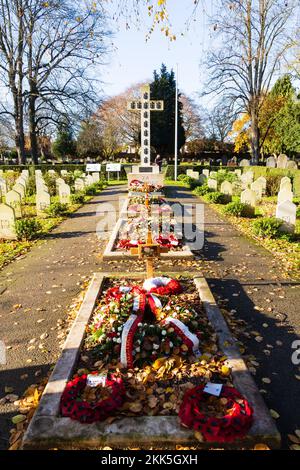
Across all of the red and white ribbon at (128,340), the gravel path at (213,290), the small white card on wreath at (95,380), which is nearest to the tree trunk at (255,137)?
the gravel path at (213,290)

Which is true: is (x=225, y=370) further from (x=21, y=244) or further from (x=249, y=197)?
(x=249, y=197)

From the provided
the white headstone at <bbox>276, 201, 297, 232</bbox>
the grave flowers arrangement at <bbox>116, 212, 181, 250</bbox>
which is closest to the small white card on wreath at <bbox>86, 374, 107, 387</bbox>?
the grave flowers arrangement at <bbox>116, 212, 181, 250</bbox>

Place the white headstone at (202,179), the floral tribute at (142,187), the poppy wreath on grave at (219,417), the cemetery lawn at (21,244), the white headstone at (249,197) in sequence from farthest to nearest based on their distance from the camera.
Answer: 1. the white headstone at (202,179)
2. the floral tribute at (142,187)
3. the white headstone at (249,197)
4. the cemetery lawn at (21,244)
5. the poppy wreath on grave at (219,417)

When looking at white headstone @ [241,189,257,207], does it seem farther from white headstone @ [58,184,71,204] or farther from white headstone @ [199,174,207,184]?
white headstone @ [199,174,207,184]

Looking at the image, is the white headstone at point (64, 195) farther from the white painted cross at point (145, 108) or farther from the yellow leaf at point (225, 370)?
the yellow leaf at point (225, 370)

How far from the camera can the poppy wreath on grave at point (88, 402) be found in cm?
288

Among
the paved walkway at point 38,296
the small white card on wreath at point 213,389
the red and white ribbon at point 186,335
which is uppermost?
the red and white ribbon at point 186,335

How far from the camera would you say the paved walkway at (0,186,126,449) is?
3861 mm

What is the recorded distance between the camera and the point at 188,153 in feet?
190

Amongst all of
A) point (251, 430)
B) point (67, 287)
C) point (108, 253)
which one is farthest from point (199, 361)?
point (108, 253)

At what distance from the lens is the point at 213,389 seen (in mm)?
3146

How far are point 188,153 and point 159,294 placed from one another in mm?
55215

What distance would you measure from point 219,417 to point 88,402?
1.14m

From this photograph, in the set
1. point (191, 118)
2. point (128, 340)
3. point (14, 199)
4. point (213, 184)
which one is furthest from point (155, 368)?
point (191, 118)
